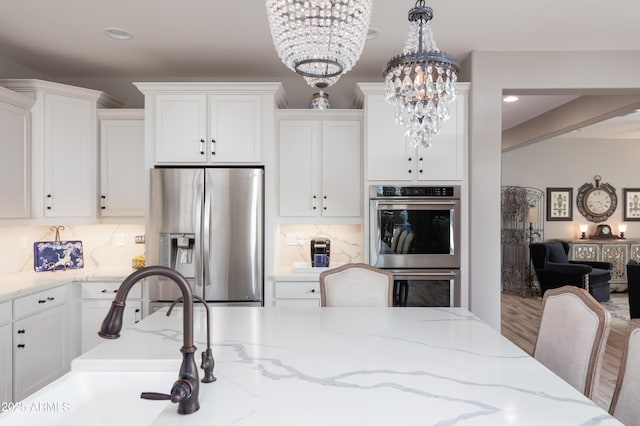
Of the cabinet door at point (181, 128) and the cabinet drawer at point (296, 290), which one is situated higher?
the cabinet door at point (181, 128)

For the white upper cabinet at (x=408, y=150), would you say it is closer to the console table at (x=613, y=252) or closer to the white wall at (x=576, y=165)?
the white wall at (x=576, y=165)

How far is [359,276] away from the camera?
228 centimetres

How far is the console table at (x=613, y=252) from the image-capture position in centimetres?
685

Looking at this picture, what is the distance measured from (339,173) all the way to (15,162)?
244 centimetres

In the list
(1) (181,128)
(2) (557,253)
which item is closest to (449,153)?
(1) (181,128)

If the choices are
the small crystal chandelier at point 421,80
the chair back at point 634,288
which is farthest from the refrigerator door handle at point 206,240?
the chair back at point 634,288

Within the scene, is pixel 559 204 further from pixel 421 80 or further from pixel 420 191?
pixel 421 80

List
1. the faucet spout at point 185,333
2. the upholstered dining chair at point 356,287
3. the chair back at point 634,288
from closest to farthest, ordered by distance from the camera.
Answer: the faucet spout at point 185,333
the upholstered dining chair at point 356,287
the chair back at point 634,288

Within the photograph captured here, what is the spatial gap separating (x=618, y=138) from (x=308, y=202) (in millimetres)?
6845

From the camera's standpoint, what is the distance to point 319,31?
1251 mm

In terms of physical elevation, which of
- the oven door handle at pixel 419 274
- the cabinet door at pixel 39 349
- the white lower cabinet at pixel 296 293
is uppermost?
the oven door handle at pixel 419 274

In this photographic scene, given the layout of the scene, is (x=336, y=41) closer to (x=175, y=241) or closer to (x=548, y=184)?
(x=175, y=241)

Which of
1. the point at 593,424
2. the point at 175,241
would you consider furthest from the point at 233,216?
the point at 593,424

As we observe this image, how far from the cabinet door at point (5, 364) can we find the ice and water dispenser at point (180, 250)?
3.27 feet
